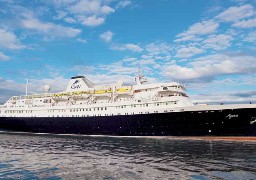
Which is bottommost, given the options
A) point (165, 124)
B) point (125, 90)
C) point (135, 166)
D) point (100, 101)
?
point (135, 166)

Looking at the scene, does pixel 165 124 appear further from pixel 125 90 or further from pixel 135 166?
pixel 135 166

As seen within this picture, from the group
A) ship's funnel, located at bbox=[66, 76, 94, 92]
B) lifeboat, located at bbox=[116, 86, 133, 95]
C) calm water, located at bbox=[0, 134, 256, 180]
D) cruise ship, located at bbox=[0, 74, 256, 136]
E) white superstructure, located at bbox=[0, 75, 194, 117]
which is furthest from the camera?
ship's funnel, located at bbox=[66, 76, 94, 92]

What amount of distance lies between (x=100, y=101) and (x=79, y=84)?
6.53 m

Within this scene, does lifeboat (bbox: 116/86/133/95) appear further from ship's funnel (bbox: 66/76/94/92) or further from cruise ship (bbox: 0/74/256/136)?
ship's funnel (bbox: 66/76/94/92)

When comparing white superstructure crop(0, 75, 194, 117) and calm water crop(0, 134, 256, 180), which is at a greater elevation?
white superstructure crop(0, 75, 194, 117)

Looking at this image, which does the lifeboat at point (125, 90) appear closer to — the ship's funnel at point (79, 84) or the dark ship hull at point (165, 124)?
the dark ship hull at point (165, 124)

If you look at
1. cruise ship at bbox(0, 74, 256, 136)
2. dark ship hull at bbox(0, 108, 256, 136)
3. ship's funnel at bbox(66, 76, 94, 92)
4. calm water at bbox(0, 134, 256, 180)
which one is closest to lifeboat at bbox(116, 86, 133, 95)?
cruise ship at bbox(0, 74, 256, 136)

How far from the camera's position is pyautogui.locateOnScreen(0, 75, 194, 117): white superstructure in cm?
4100

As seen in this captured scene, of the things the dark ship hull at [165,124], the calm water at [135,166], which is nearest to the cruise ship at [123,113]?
the dark ship hull at [165,124]

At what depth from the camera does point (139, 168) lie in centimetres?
1703

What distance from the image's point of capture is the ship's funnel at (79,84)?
168ft

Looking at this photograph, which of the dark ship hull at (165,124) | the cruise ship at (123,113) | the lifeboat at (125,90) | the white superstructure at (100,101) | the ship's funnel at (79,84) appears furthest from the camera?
the ship's funnel at (79,84)

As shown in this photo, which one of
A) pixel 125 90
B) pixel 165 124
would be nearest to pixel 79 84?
pixel 125 90

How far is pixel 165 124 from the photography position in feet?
125
